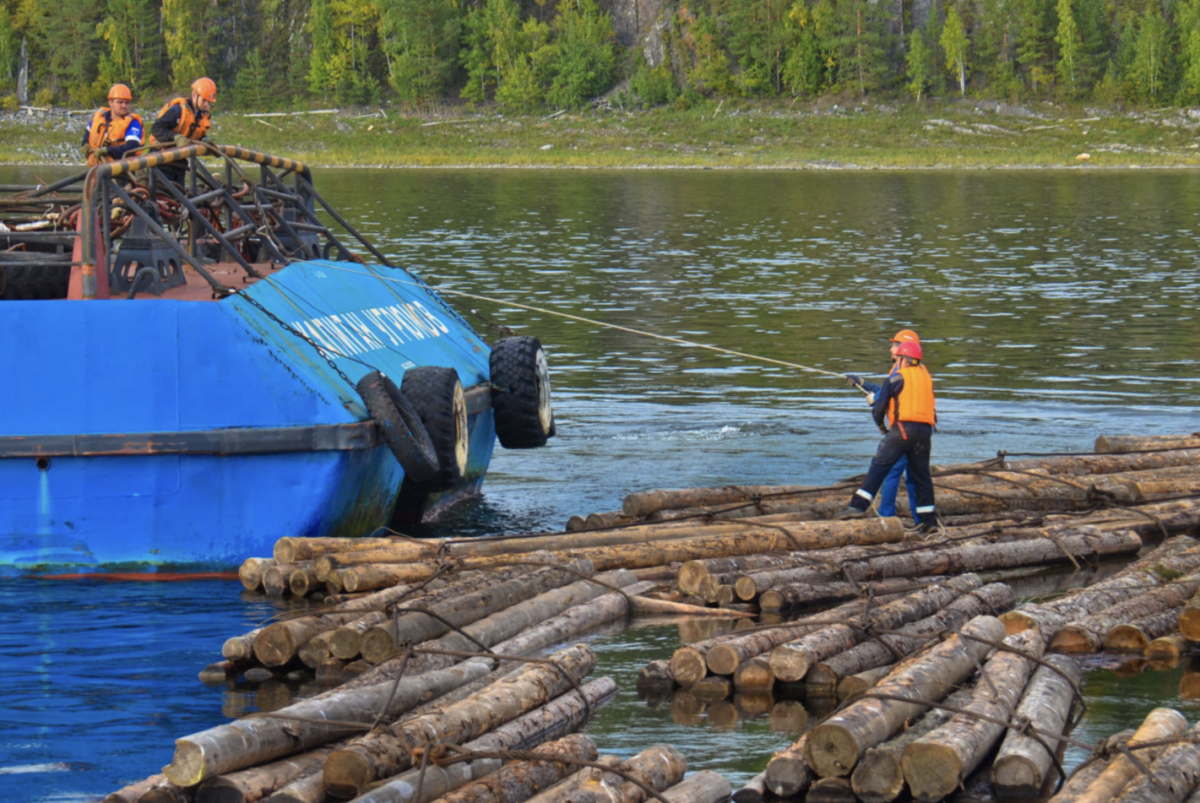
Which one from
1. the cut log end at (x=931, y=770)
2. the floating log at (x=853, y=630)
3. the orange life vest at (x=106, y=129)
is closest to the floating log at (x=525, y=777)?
the cut log end at (x=931, y=770)

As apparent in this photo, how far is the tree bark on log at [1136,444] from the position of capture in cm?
1628

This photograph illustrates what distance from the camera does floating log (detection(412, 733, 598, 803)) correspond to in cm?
736

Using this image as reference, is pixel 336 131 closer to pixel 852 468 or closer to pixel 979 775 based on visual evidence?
pixel 852 468

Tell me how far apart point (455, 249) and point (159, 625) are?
33.4 m

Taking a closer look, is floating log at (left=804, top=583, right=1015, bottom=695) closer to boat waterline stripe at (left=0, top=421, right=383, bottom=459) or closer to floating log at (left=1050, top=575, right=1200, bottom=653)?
floating log at (left=1050, top=575, right=1200, bottom=653)

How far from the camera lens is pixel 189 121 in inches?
594

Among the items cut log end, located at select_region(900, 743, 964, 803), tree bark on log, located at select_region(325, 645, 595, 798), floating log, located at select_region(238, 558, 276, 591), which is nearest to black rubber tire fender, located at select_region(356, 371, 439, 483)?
floating log, located at select_region(238, 558, 276, 591)

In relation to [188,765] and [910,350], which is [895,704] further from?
[910,350]

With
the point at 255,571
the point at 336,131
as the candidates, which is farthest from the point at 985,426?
the point at 336,131

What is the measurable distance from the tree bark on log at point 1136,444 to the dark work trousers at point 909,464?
12.3ft

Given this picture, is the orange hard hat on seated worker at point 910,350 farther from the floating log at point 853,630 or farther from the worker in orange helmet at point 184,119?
the worker in orange helmet at point 184,119

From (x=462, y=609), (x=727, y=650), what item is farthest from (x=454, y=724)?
(x=727, y=650)

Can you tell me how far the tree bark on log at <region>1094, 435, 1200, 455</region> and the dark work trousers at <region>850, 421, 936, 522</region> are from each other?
12.3 ft

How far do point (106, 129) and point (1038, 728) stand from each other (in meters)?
10.5
